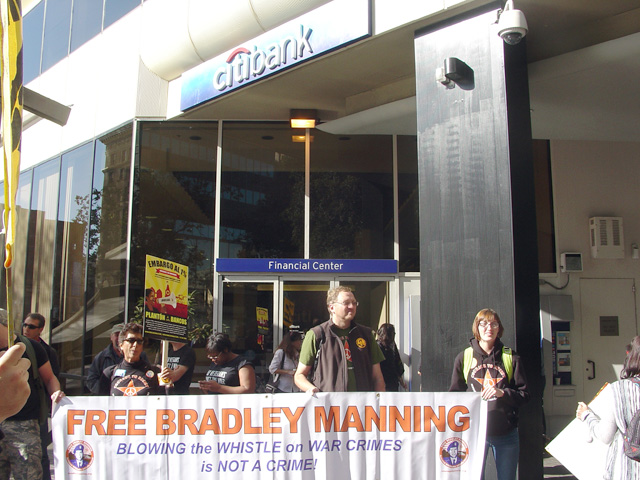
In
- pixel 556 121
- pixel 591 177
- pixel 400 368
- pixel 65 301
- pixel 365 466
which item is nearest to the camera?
pixel 365 466

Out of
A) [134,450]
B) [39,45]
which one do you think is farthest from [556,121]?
[39,45]

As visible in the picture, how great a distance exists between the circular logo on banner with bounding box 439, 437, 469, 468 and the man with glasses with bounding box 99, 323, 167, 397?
2423mm

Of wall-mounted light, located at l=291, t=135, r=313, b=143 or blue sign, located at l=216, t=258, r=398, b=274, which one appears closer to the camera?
blue sign, located at l=216, t=258, r=398, b=274

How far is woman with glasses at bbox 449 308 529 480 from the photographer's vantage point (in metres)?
4.48

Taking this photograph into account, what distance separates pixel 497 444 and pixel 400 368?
122 inches

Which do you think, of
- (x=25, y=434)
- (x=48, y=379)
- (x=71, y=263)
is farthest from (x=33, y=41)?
(x=25, y=434)

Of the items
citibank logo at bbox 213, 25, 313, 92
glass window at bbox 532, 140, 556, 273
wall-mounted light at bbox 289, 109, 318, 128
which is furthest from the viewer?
wall-mounted light at bbox 289, 109, 318, 128

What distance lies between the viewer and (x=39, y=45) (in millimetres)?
14289

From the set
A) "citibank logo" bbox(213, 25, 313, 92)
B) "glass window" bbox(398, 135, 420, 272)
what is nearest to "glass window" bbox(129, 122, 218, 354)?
"citibank logo" bbox(213, 25, 313, 92)

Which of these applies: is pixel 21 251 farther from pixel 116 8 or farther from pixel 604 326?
pixel 604 326

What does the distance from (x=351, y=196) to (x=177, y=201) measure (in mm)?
2965

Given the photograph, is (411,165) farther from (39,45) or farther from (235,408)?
(39,45)

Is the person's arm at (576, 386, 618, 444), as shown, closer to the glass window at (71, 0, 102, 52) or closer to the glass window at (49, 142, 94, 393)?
the glass window at (49, 142, 94, 393)

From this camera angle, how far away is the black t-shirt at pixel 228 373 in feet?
18.3
